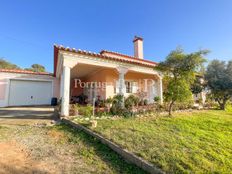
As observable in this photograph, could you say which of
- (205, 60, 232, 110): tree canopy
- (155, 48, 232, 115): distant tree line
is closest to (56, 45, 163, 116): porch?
(155, 48, 232, 115): distant tree line

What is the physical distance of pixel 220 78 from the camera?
11914 millimetres

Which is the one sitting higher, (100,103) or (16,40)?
(16,40)

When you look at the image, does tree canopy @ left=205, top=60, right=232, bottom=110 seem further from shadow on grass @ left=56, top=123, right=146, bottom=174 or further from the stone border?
shadow on grass @ left=56, top=123, right=146, bottom=174

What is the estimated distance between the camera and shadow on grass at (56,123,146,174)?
316cm

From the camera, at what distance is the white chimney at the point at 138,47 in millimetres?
15792

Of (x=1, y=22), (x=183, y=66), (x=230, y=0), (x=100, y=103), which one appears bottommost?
(x=100, y=103)

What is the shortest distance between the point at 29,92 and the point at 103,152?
1313 centimetres

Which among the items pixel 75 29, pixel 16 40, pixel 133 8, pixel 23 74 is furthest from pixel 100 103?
pixel 16 40

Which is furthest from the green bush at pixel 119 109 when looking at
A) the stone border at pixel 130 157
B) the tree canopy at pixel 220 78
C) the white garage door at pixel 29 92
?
the white garage door at pixel 29 92

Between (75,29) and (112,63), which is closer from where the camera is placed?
(112,63)

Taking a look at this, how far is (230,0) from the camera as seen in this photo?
7.61m

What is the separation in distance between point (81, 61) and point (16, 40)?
1839 centimetres

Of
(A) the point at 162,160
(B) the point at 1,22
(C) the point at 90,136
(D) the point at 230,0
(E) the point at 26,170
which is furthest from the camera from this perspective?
(B) the point at 1,22

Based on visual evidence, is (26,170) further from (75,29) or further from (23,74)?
(75,29)
